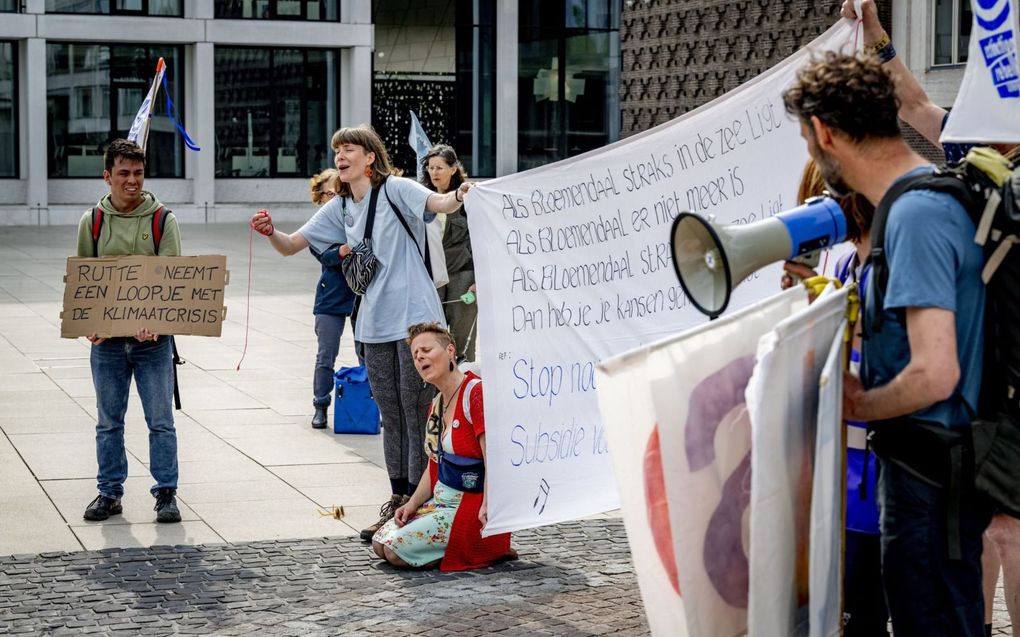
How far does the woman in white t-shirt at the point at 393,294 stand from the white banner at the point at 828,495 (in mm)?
3818

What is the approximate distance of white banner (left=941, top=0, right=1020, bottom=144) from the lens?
154 inches

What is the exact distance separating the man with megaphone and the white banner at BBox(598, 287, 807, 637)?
0.30m

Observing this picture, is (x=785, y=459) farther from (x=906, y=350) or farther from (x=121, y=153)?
(x=121, y=153)

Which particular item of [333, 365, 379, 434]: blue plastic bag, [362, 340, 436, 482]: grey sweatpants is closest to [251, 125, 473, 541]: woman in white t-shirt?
[362, 340, 436, 482]: grey sweatpants

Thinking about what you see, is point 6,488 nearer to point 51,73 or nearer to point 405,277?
point 405,277

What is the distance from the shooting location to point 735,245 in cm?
311

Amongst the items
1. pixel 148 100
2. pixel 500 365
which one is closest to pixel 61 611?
pixel 500 365

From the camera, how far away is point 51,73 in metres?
32.7

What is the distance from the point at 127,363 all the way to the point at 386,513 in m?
1.51

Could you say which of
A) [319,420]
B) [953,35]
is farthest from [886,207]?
[953,35]

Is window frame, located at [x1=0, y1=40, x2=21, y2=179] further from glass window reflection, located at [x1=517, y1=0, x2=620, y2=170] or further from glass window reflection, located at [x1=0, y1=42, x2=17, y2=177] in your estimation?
glass window reflection, located at [x1=517, y1=0, x2=620, y2=170]

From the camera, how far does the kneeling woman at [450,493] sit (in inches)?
243

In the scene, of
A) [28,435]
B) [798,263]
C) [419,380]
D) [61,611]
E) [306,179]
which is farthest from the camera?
[306,179]

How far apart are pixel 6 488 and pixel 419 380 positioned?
2.47 metres
